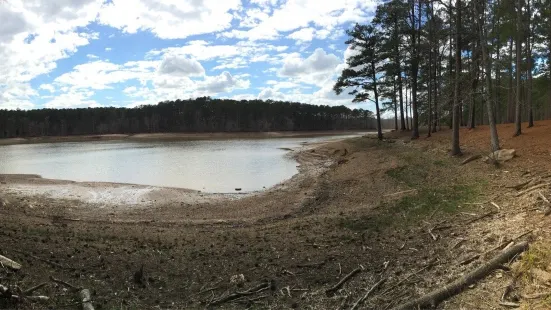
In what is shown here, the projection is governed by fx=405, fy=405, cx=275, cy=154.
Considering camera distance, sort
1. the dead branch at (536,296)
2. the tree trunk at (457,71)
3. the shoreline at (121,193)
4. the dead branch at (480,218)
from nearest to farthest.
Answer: the dead branch at (536,296) → the dead branch at (480,218) → the tree trunk at (457,71) → the shoreline at (121,193)

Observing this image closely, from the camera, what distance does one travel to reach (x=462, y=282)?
552 centimetres

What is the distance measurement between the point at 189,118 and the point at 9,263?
118138mm

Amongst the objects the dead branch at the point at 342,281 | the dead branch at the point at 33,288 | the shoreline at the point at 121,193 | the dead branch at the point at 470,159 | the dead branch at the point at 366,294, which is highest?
the dead branch at the point at 470,159

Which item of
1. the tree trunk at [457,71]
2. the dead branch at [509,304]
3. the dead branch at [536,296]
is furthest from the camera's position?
the tree trunk at [457,71]

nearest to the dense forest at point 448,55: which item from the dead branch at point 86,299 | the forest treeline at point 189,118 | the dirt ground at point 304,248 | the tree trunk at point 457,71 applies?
the tree trunk at point 457,71

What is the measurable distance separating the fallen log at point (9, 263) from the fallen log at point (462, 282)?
219 inches

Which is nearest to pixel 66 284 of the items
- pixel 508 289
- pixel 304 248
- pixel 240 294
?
pixel 240 294

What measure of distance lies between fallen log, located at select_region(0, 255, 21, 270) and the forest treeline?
11178 cm

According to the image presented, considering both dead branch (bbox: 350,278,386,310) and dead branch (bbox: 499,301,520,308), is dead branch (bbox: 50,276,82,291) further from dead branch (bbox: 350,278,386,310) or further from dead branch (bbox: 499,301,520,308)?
dead branch (bbox: 499,301,520,308)

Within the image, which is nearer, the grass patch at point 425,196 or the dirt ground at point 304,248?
the dirt ground at point 304,248

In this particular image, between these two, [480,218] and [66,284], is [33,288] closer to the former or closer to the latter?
[66,284]

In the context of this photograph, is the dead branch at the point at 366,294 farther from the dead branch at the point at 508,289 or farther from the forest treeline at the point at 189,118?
the forest treeline at the point at 189,118

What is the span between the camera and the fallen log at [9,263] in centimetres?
608

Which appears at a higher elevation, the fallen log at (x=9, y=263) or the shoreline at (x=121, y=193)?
the fallen log at (x=9, y=263)
